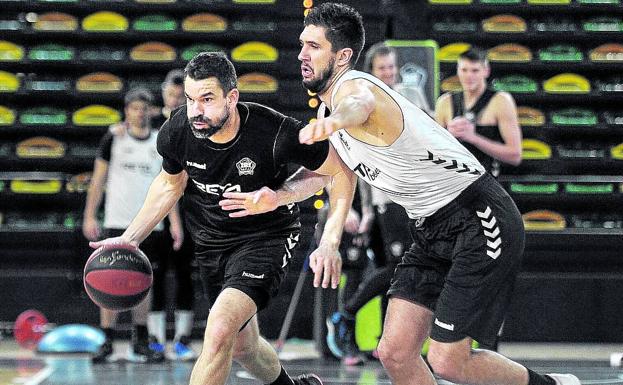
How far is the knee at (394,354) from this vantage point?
4.34m

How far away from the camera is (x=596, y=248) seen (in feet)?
29.5

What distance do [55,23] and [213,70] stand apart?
522 centimetres

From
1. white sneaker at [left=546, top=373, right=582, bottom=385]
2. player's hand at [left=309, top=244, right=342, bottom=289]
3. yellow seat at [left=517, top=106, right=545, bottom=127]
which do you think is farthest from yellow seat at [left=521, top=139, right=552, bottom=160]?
player's hand at [left=309, top=244, right=342, bottom=289]

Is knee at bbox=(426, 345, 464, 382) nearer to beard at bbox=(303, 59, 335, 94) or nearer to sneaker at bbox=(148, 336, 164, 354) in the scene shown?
beard at bbox=(303, 59, 335, 94)

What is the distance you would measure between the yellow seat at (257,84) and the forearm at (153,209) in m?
4.44

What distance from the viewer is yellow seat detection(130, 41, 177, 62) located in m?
9.32

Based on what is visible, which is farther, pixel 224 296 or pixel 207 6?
pixel 207 6

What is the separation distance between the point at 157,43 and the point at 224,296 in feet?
17.2

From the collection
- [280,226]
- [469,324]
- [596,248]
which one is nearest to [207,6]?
[596,248]

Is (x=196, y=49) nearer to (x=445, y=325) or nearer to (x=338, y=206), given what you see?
(x=338, y=206)

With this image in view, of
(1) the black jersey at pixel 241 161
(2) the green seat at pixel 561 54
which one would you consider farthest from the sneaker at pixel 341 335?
(2) the green seat at pixel 561 54

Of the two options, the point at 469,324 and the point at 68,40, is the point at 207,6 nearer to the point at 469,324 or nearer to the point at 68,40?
the point at 68,40

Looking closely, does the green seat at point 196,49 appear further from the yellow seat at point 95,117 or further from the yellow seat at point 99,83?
the yellow seat at point 95,117

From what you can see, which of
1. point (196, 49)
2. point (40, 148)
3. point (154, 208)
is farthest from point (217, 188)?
point (40, 148)
